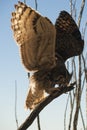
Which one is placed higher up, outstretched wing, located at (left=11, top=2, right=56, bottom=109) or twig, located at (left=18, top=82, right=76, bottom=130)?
outstretched wing, located at (left=11, top=2, right=56, bottom=109)

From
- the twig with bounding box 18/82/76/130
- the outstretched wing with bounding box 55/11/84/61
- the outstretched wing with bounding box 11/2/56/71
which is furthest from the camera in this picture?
the outstretched wing with bounding box 55/11/84/61

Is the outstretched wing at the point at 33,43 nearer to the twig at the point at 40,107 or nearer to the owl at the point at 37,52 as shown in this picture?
the owl at the point at 37,52

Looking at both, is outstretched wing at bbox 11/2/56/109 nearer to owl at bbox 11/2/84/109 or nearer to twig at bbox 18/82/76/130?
owl at bbox 11/2/84/109

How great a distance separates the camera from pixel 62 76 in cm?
94

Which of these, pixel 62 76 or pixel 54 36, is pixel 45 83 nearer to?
pixel 62 76

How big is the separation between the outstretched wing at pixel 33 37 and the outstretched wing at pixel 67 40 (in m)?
0.05

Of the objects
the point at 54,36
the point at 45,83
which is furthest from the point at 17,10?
the point at 45,83

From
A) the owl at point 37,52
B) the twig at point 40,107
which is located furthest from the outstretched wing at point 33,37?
the twig at point 40,107

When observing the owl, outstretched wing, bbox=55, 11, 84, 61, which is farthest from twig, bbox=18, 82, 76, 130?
outstretched wing, bbox=55, 11, 84, 61

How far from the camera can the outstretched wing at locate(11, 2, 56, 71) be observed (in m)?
0.93

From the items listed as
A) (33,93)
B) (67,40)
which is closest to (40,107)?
(33,93)

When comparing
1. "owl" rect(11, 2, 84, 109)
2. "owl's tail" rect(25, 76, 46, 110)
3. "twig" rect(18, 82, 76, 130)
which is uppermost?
"owl" rect(11, 2, 84, 109)

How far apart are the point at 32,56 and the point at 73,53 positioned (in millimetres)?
192

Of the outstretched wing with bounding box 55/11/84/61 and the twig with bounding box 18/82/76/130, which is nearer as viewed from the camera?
the twig with bounding box 18/82/76/130
